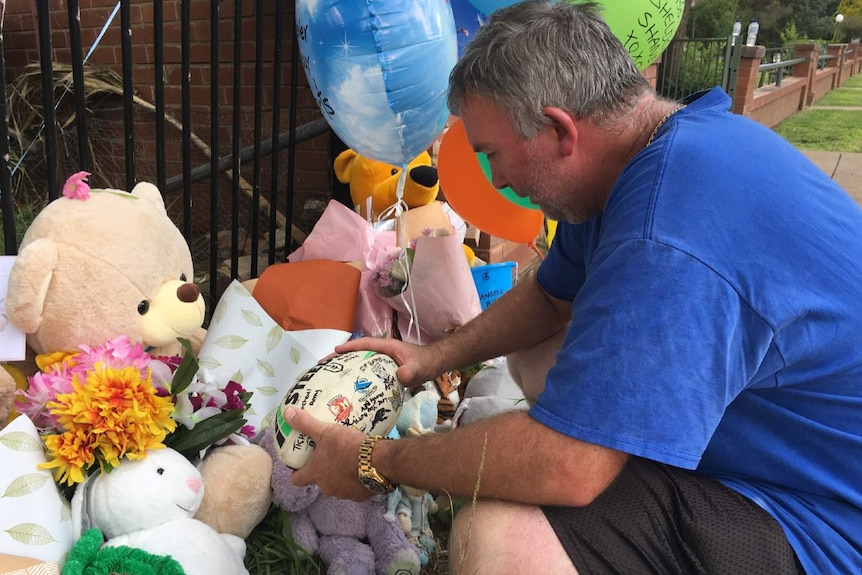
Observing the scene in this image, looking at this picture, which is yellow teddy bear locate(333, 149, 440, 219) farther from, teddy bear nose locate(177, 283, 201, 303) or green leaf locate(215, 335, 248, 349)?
teddy bear nose locate(177, 283, 201, 303)

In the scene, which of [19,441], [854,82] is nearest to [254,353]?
[19,441]

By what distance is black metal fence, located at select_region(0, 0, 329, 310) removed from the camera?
7.10 ft

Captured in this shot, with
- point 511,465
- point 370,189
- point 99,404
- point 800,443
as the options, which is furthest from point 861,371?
point 370,189

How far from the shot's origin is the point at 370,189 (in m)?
3.16

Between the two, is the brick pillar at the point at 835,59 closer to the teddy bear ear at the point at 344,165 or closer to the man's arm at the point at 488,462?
the teddy bear ear at the point at 344,165

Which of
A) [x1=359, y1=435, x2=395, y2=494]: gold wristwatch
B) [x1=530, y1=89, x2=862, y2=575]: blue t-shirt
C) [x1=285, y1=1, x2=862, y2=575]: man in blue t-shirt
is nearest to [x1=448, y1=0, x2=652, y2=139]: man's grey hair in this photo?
[x1=285, y1=1, x2=862, y2=575]: man in blue t-shirt

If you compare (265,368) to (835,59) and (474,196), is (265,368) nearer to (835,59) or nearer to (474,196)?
(474,196)

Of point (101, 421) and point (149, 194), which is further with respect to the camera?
point (149, 194)

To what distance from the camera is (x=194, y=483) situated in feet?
5.38

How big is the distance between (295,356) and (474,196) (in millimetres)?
950

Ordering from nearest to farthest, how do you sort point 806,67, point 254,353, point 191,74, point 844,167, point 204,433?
point 204,433
point 254,353
point 191,74
point 844,167
point 806,67

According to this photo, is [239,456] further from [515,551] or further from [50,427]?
[515,551]

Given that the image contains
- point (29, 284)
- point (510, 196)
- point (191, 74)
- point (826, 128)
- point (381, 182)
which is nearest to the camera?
point (29, 284)

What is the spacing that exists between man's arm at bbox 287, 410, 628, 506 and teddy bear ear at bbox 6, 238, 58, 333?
2.40ft
